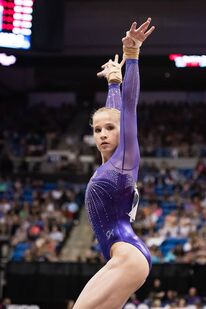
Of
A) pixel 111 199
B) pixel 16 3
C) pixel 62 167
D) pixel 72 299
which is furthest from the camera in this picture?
pixel 62 167

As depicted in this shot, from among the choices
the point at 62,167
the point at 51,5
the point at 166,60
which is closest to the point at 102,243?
the point at 51,5

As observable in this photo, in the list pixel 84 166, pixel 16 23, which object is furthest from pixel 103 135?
pixel 84 166

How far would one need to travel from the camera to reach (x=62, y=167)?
17.5 meters

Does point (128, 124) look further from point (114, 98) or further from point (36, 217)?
point (36, 217)

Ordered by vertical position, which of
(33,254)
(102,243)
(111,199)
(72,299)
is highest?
(111,199)

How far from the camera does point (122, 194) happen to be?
3.52 m

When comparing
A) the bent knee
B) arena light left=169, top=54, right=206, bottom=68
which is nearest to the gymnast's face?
the bent knee

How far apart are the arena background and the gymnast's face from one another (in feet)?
23.4

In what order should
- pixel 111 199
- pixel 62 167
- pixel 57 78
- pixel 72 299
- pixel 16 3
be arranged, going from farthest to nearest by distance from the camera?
pixel 57 78 < pixel 62 167 < pixel 72 299 < pixel 16 3 < pixel 111 199

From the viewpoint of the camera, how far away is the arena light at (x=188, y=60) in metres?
11.0

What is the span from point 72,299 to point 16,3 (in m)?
5.38

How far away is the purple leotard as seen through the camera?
3486mm

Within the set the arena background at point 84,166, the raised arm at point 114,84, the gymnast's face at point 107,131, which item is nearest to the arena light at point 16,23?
the arena background at point 84,166

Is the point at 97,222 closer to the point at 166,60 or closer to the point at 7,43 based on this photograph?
the point at 7,43
